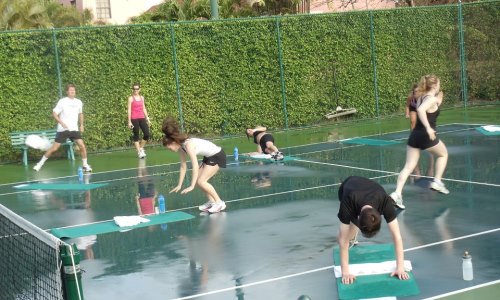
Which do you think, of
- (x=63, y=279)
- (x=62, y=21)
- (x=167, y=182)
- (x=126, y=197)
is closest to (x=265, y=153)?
(x=167, y=182)

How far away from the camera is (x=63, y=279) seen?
538 cm

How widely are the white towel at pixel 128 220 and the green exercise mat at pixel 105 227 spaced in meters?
0.06

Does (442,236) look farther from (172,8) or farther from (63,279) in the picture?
(172,8)

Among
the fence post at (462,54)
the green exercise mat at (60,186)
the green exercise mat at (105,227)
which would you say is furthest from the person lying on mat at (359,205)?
the fence post at (462,54)

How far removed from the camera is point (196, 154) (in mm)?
11719

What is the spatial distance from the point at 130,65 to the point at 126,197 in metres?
8.00

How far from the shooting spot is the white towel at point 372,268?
827cm

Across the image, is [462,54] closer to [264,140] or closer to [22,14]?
[264,140]

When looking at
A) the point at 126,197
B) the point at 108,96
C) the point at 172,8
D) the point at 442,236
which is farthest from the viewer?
the point at 172,8

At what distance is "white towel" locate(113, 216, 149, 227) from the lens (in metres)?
11.5

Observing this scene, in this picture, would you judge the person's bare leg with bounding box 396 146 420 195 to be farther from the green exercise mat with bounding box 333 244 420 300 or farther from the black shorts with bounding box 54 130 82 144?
the black shorts with bounding box 54 130 82 144

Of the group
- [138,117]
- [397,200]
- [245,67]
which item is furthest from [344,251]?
[245,67]

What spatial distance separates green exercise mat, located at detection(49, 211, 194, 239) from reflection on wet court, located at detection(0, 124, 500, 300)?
237mm

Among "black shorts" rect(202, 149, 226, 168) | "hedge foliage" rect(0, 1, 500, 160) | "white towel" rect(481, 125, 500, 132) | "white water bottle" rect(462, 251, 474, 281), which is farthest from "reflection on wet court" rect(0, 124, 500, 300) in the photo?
"hedge foliage" rect(0, 1, 500, 160)
